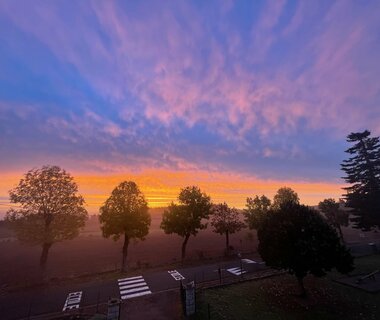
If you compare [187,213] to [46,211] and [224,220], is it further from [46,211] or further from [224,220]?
[46,211]

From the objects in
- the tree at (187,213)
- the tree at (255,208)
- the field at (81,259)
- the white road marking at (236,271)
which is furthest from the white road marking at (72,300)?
the tree at (255,208)

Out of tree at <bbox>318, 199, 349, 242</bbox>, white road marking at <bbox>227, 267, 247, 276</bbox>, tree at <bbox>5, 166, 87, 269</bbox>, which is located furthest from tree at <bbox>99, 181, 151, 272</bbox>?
tree at <bbox>318, 199, 349, 242</bbox>

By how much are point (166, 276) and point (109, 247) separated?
34429 mm

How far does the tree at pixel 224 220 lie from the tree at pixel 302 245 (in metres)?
24.7

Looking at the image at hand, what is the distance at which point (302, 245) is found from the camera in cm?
1959

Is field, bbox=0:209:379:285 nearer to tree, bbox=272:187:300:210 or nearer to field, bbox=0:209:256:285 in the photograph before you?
field, bbox=0:209:256:285

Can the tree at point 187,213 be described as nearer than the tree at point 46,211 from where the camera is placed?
No

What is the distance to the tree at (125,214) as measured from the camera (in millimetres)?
34531

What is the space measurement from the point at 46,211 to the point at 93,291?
12295 mm

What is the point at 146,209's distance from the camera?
36.6 meters

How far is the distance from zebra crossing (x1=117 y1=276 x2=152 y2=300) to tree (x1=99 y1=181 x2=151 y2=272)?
6.15m

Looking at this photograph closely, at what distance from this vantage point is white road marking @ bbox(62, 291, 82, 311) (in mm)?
20609

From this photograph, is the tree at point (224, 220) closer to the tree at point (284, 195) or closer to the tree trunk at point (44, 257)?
the tree at point (284, 195)

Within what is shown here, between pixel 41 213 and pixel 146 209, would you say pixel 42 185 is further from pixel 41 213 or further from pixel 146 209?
pixel 146 209
